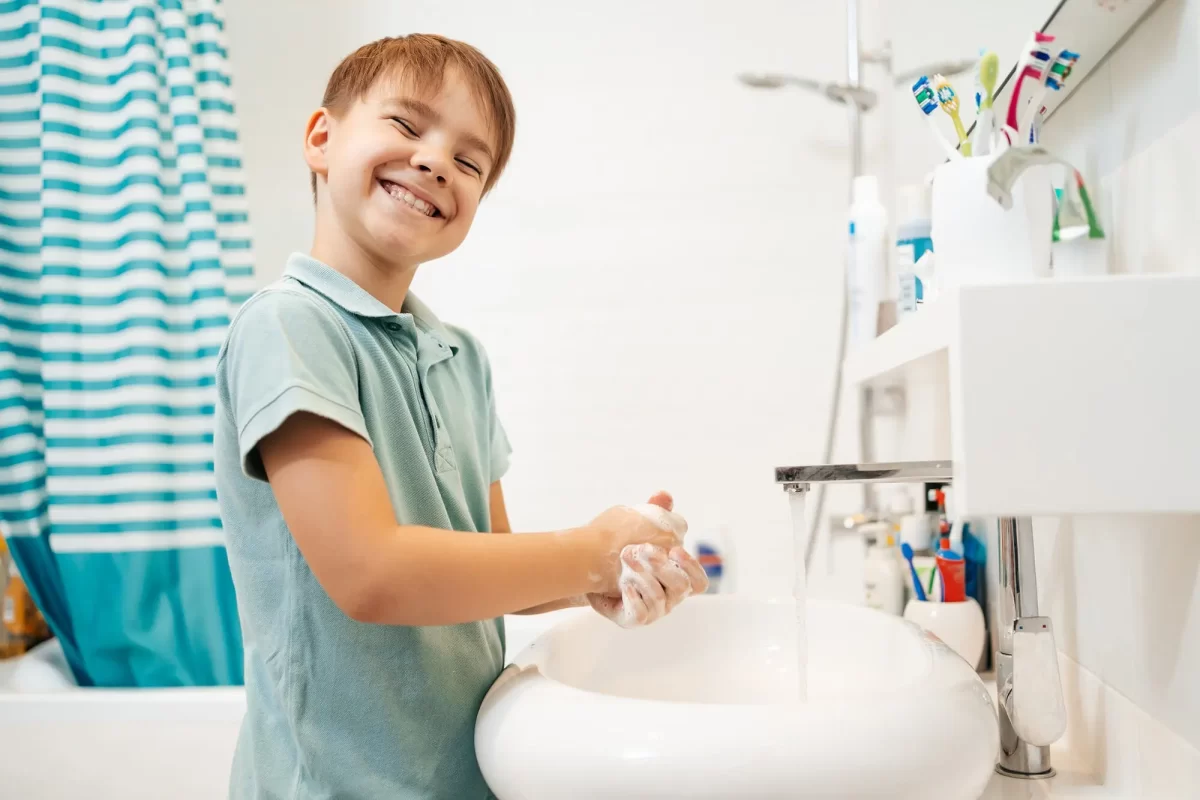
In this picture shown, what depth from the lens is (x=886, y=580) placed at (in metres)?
1.31

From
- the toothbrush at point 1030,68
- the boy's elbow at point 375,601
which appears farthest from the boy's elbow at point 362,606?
the toothbrush at point 1030,68

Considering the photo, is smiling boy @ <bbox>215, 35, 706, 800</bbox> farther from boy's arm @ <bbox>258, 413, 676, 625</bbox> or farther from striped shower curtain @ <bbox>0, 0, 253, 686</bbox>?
striped shower curtain @ <bbox>0, 0, 253, 686</bbox>

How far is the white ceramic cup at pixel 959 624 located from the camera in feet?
Result: 3.62

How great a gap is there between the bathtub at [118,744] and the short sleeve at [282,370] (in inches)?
35.8

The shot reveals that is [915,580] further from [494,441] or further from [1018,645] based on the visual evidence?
[494,441]

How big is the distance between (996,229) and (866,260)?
735 millimetres

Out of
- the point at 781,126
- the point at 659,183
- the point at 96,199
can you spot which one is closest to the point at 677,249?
the point at 659,183

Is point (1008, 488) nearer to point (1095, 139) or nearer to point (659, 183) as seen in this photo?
point (1095, 139)

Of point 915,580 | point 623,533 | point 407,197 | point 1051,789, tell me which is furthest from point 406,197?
point 915,580

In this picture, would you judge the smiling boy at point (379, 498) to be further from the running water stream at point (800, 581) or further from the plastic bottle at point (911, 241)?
the plastic bottle at point (911, 241)

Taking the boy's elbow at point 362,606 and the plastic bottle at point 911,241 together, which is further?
the plastic bottle at point 911,241

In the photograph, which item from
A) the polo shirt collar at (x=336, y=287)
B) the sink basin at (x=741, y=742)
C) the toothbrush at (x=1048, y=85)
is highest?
the toothbrush at (x=1048, y=85)

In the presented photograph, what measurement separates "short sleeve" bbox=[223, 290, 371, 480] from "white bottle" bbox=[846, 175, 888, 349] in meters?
0.92

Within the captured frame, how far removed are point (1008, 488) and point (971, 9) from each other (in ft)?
2.65
